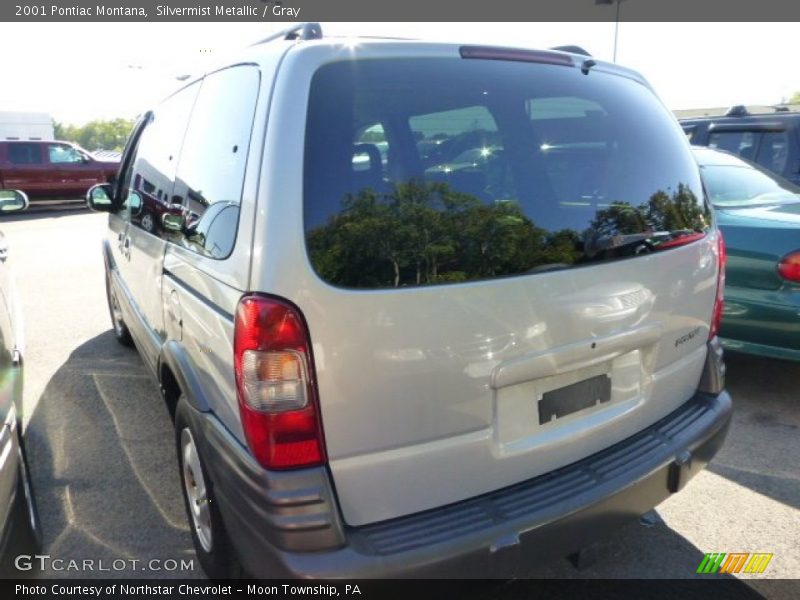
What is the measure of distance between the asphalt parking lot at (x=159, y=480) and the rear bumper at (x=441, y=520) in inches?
7.6

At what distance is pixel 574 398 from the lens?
1999 millimetres

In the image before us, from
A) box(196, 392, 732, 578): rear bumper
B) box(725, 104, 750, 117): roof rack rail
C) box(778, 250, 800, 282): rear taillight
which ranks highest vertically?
Answer: box(725, 104, 750, 117): roof rack rail

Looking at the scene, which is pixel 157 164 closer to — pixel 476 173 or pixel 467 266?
pixel 476 173

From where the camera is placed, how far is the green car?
3.57 metres

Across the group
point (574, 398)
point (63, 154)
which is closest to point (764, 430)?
point (574, 398)

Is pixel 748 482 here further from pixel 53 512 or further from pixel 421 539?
pixel 53 512

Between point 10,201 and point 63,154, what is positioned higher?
point 10,201

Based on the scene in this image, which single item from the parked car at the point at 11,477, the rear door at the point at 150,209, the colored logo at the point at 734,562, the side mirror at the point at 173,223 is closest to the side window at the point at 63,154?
the rear door at the point at 150,209

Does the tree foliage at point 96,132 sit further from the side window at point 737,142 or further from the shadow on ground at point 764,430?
the shadow on ground at point 764,430

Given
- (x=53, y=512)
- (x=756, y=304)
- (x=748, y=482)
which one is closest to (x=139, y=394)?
(x=53, y=512)

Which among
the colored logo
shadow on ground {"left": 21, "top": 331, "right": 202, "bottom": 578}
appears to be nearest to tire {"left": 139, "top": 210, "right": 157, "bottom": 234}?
shadow on ground {"left": 21, "top": 331, "right": 202, "bottom": 578}

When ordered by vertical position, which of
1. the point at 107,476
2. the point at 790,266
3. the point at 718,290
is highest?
the point at 718,290

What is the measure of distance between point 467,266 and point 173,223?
4.41ft

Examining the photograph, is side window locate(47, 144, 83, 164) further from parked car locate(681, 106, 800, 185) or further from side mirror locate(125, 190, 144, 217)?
parked car locate(681, 106, 800, 185)
